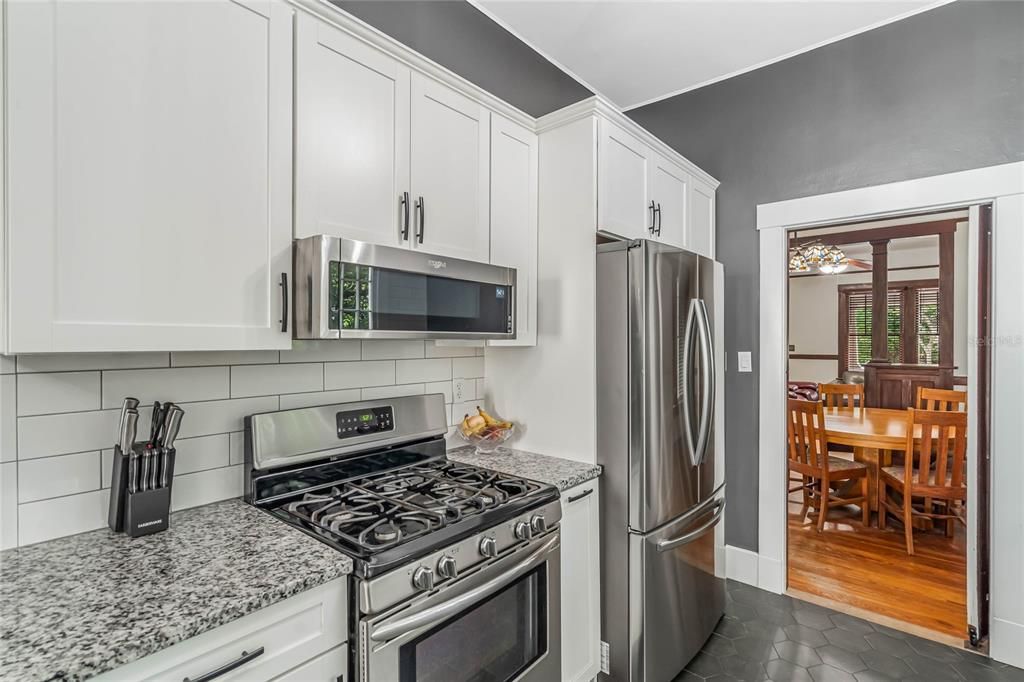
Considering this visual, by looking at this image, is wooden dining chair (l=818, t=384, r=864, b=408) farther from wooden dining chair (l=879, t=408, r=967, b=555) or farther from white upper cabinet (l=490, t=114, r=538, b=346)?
white upper cabinet (l=490, t=114, r=538, b=346)

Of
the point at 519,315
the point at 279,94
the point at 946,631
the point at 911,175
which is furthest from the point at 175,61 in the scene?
the point at 946,631

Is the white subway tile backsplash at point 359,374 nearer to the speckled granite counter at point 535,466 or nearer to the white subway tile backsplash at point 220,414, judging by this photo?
the white subway tile backsplash at point 220,414

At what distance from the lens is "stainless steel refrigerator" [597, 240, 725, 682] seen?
194 centimetres

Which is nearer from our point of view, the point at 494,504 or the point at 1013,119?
the point at 494,504

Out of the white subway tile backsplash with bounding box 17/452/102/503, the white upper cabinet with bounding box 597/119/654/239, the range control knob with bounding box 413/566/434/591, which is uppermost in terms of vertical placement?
the white upper cabinet with bounding box 597/119/654/239

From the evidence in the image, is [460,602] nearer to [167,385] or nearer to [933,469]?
[167,385]

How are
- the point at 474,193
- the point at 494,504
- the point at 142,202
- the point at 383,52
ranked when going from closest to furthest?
the point at 142,202 → the point at 494,504 → the point at 383,52 → the point at 474,193

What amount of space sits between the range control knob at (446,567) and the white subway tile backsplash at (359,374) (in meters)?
0.81

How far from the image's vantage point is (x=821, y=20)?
2.55 m

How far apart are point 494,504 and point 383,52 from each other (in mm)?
1474

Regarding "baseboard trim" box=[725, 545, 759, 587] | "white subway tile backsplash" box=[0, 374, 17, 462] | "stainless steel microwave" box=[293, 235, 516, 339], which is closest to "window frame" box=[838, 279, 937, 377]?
"baseboard trim" box=[725, 545, 759, 587]

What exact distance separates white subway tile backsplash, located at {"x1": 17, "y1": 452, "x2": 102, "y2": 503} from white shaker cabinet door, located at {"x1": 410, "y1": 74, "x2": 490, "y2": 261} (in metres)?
1.09

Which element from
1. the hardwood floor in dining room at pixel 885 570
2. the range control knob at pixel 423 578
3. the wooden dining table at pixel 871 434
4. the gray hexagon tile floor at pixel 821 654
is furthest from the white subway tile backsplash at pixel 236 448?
the wooden dining table at pixel 871 434

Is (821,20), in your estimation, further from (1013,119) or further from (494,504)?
(494,504)
